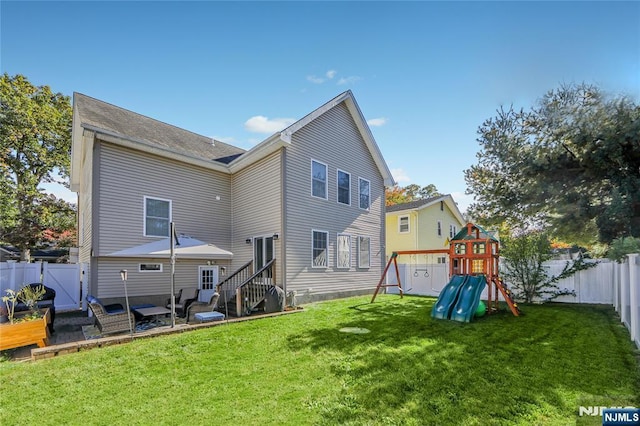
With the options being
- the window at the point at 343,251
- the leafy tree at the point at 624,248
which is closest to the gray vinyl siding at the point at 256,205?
the window at the point at 343,251

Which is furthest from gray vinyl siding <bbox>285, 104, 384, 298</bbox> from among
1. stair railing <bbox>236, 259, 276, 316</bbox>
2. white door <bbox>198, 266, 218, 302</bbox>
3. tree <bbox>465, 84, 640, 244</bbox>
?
tree <bbox>465, 84, 640, 244</bbox>

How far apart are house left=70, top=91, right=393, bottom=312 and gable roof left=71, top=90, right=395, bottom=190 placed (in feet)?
0.19

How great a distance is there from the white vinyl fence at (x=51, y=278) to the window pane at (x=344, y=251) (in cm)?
958

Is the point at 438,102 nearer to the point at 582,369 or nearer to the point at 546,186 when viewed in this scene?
the point at 546,186

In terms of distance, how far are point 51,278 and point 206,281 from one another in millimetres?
4974

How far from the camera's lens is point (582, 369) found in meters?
4.61

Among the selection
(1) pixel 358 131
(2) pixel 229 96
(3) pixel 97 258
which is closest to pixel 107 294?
(3) pixel 97 258

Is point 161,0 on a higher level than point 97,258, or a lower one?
higher

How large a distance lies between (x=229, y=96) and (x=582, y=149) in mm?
13470

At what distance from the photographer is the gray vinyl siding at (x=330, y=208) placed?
1112cm

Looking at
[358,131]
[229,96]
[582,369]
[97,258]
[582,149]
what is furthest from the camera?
[358,131]

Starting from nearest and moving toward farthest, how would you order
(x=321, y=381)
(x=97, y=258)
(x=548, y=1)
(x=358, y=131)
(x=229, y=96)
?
(x=321, y=381), (x=548, y=1), (x=97, y=258), (x=229, y=96), (x=358, y=131)

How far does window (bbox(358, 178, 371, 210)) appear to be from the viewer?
1438 centimetres

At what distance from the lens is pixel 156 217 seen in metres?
10.8
